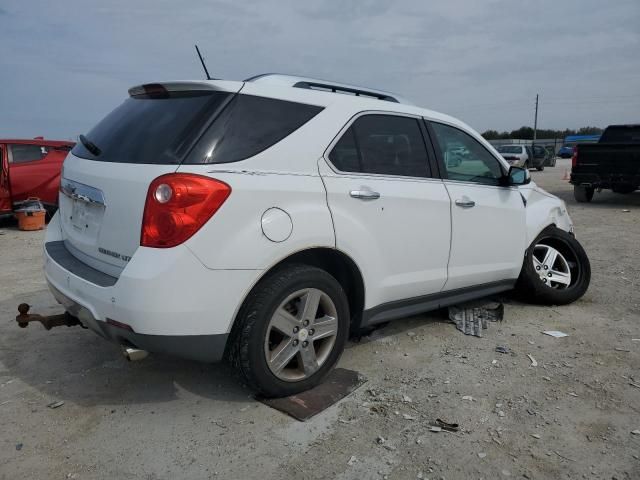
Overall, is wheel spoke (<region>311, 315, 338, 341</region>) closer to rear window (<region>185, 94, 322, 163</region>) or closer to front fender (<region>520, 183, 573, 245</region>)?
rear window (<region>185, 94, 322, 163</region>)

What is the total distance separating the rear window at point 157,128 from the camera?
2.65m

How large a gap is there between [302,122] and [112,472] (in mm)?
2028

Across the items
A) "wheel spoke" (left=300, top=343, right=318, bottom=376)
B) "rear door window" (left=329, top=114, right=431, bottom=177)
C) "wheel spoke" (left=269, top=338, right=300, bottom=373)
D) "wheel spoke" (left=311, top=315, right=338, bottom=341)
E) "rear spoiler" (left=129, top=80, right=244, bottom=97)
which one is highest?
"rear spoiler" (left=129, top=80, right=244, bottom=97)

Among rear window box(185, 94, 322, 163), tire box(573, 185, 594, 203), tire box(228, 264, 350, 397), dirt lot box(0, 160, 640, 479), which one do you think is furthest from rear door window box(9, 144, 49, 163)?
tire box(573, 185, 594, 203)

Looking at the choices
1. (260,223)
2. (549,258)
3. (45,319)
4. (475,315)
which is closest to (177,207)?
(260,223)

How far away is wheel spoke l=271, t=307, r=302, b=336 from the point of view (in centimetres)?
280

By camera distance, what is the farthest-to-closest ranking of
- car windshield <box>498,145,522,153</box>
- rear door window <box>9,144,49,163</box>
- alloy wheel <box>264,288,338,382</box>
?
car windshield <box>498,145,522,153</box> < rear door window <box>9,144,49,163</box> < alloy wheel <box>264,288,338,382</box>

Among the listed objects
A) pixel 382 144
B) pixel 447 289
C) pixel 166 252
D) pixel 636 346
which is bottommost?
pixel 636 346

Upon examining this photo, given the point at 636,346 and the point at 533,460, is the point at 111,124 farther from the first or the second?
the point at 636,346

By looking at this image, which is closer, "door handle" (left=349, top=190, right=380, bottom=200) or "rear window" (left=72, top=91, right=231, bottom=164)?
"rear window" (left=72, top=91, right=231, bottom=164)

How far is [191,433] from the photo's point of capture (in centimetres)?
270

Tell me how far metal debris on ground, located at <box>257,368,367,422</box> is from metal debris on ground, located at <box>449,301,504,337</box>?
4.18 feet

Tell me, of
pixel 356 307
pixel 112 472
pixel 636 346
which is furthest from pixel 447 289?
pixel 112 472

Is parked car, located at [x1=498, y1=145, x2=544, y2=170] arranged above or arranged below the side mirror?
below
